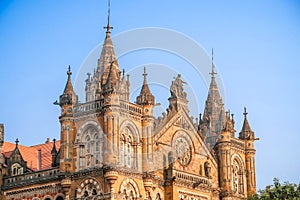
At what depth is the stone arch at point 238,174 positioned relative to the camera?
269 ft

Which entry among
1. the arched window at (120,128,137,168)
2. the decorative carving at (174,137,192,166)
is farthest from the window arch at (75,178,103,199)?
the decorative carving at (174,137,192,166)

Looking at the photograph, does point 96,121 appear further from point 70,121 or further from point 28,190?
point 28,190

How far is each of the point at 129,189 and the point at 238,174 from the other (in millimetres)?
20519

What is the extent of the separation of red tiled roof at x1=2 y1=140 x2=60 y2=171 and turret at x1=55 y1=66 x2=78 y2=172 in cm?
970

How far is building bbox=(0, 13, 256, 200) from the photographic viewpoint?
65.9 meters

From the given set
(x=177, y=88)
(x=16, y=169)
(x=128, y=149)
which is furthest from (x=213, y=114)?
(x=16, y=169)

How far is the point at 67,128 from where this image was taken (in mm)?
68125

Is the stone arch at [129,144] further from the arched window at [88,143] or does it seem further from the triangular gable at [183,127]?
the triangular gable at [183,127]

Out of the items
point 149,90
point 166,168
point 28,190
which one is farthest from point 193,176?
point 28,190

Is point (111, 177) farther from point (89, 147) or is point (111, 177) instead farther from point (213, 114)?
point (213, 114)

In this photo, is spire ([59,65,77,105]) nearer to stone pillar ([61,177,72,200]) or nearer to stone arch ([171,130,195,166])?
stone pillar ([61,177,72,200])

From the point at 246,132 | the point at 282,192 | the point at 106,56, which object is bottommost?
the point at 282,192

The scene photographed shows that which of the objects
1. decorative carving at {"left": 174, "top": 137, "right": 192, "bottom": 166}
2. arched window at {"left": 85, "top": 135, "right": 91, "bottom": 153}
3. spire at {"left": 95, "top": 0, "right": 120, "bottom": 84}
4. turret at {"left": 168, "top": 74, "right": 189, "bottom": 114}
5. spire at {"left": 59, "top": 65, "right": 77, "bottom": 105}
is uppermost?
spire at {"left": 95, "top": 0, "right": 120, "bottom": 84}

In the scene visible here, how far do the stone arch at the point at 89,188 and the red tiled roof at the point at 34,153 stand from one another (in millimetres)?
11462
